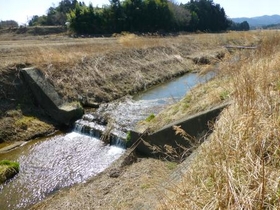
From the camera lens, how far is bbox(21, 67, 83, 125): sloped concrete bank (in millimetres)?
9656

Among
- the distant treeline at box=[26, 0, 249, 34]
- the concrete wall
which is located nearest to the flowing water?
the concrete wall

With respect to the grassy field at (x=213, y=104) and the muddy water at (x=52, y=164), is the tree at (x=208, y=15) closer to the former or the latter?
the grassy field at (x=213, y=104)

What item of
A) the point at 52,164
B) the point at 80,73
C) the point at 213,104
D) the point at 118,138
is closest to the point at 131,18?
the point at 80,73

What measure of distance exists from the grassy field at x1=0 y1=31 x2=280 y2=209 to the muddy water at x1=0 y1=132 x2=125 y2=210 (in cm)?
72

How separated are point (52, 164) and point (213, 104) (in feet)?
13.7

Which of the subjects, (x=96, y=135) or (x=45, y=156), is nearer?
(x=45, y=156)

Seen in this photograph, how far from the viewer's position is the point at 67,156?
24.1ft

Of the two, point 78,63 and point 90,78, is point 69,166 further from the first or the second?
point 78,63

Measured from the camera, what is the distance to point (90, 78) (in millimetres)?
12164

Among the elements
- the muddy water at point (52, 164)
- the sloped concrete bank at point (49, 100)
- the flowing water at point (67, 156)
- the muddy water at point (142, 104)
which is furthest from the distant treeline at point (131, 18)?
→ the muddy water at point (52, 164)

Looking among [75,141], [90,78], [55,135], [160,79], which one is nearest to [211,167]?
[75,141]

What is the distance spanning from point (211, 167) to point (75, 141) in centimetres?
634

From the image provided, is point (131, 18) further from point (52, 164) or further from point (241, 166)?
point (241, 166)

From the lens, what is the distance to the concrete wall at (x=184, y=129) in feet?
16.8
